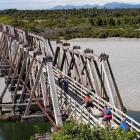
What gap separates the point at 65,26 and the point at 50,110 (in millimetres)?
95076

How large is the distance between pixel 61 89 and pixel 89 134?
12.5 m

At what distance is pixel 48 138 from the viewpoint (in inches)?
939

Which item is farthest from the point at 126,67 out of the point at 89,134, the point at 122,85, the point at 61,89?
the point at 89,134

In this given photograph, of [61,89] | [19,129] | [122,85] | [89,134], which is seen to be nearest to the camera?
[89,134]

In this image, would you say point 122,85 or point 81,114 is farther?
point 122,85

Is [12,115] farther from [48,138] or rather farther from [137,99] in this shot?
[137,99]

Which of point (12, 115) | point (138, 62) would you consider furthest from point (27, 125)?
point (138, 62)

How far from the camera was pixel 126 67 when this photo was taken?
61906mm

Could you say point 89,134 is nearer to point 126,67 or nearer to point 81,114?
point 81,114

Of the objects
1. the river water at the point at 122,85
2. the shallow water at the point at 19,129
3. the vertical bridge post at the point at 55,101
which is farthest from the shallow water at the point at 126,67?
the vertical bridge post at the point at 55,101

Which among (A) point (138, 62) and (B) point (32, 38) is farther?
(A) point (138, 62)

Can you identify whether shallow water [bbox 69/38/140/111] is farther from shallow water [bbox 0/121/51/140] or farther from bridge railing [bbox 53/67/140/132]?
bridge railing [bbox 53/67/140/132]

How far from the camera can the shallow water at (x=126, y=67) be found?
142ft

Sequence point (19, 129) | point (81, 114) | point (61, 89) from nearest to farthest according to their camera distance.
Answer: point (81, 114) < point (61, 89) < point (19, 129)
